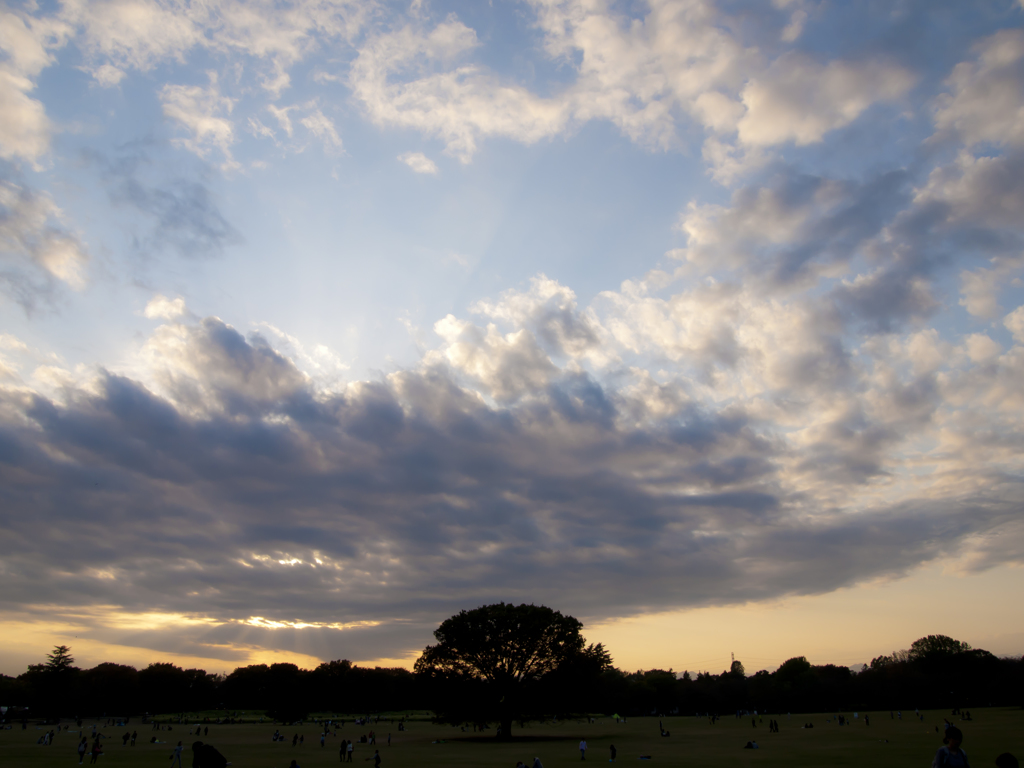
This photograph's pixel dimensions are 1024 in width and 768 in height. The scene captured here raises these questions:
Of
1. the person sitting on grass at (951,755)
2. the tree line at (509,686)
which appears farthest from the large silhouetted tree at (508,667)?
the person sitting on grass at (951,755)

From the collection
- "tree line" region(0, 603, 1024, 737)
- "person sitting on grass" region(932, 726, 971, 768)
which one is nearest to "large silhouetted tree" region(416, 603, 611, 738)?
"tree line" region(0, 603, 1024, 737)

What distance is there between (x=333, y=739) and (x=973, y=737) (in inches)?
2903

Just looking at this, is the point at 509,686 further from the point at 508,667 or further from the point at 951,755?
the point at 951,755

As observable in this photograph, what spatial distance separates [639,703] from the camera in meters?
170

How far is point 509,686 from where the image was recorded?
247ft

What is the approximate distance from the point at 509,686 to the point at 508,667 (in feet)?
6.94

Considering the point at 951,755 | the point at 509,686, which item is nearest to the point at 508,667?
the point at 509,686

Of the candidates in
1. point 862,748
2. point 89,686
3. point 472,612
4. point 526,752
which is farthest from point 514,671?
point 89,686

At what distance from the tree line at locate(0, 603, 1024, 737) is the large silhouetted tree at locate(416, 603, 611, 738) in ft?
0.40

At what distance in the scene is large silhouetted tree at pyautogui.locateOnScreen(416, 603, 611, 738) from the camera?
74.8 m

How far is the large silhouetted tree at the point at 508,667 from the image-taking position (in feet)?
245

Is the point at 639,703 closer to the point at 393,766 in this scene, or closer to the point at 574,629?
the point at 574,629

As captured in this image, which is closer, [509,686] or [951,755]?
[951,755]

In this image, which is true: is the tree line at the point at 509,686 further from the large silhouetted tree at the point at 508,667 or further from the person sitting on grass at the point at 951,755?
the person sitting on grass at the point at 951,755
